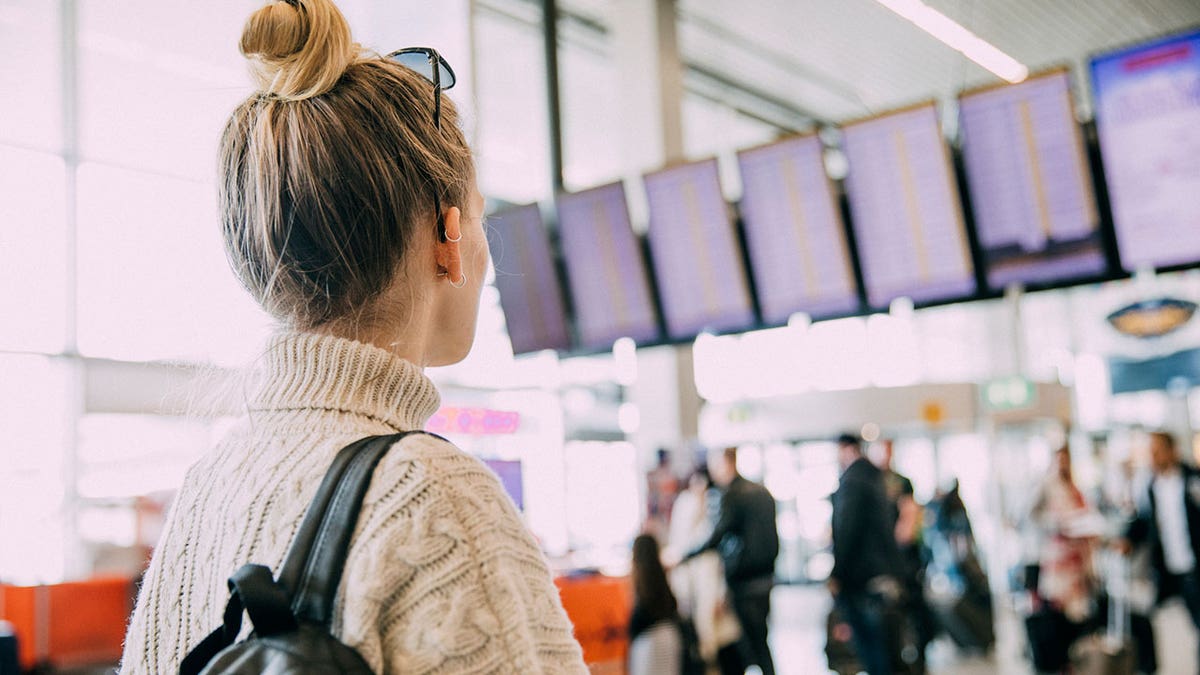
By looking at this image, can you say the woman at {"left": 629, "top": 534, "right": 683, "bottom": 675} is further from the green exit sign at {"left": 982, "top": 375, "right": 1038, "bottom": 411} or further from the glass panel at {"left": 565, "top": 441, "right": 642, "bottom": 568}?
the glass panel at {"left": 565, "top": 441, "right": 642, "bottom": 568}

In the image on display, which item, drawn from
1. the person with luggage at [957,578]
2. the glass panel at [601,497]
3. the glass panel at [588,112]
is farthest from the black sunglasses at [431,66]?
the glass panel at [601,497]

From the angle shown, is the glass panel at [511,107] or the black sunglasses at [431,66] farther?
the glass panel at [511,107]

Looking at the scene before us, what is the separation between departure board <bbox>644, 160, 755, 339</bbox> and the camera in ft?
20.1

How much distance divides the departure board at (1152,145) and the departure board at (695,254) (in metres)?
2.02

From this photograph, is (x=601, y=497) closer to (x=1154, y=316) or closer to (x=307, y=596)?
(x=1154, y=316)

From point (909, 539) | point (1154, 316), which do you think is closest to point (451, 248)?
point (1154, 316)

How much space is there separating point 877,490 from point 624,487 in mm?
8319

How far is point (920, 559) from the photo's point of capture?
10234 mm

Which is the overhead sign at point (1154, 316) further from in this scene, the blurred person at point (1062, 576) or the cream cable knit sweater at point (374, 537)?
the cream cable knit sweater at point (374, 537)

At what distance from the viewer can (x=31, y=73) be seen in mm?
7828

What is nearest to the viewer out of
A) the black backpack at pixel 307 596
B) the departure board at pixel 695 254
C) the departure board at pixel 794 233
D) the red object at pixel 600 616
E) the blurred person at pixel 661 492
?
the black backpack at pixel 307 596

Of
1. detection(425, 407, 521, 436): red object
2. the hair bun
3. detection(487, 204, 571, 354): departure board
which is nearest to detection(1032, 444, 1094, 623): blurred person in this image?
detection(487, 204, 571, 354): departure board

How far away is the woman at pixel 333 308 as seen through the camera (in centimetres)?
77

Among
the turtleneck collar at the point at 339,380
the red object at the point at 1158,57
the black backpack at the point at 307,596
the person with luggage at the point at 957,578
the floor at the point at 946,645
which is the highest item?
the red object at the point at 1158,57
